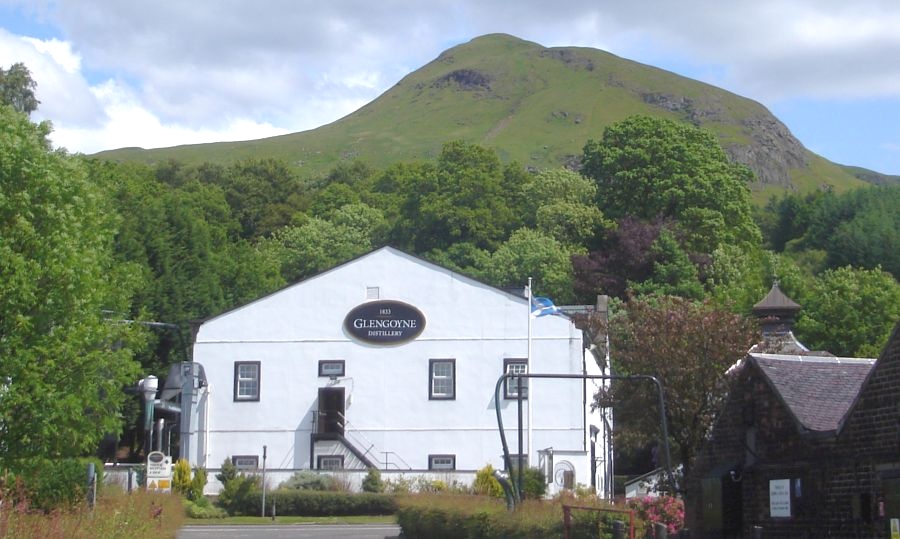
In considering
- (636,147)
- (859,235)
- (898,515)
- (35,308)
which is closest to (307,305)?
(35,308)

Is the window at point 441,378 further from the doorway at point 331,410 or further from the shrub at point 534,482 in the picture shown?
the shrub at point 534,482

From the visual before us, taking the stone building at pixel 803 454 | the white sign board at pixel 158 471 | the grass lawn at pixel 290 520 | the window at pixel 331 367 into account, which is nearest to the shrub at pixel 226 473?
the grass lawn at pixel 290 520

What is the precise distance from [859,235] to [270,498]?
→ 6816 centimetres

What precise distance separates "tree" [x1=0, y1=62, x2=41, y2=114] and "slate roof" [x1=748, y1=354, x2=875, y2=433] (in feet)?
141

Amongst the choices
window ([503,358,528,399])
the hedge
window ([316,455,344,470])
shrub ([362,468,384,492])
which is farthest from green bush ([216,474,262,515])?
window ([503,358,528,399])

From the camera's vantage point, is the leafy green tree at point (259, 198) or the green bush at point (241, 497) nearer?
the green bush at point (241, 497)

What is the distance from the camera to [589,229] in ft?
277

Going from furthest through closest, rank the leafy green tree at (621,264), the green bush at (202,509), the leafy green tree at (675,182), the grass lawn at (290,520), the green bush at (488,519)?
the leafy green tree at (675,182) < the leafy green tree at (621,264) < the green bush at (202,509) < the grass lawn at (290,520) < the green bush at (488,519)

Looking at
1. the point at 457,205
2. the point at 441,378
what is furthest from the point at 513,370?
the point at 457,205

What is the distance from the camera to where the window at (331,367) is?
51.4 meters

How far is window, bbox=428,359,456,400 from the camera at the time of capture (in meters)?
51.1

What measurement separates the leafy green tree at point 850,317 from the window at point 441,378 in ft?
72.2

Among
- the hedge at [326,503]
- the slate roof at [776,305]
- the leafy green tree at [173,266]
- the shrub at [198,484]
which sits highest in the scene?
the leafy green tree at [173,266]

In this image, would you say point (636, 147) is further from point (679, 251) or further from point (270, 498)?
point (270, 498)
